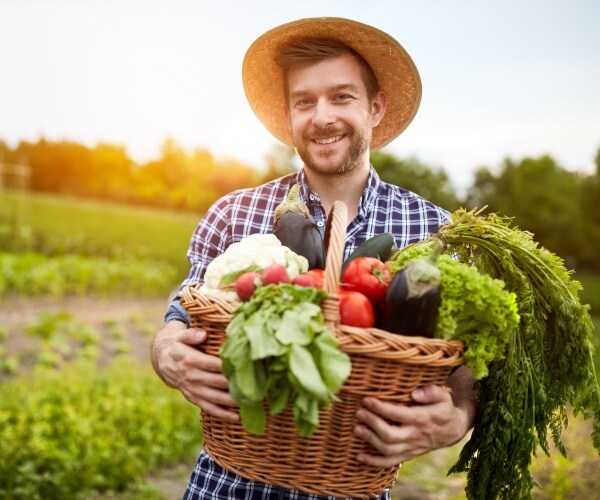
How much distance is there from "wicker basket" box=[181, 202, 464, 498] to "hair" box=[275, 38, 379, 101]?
86 cm

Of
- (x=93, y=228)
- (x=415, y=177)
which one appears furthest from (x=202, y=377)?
(x=93, y=228)

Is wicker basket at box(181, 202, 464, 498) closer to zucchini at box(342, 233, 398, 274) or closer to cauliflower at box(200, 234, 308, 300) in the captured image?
cauliflower at box(200, 234, 308, 300)

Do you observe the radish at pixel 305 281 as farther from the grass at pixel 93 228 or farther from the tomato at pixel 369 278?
the grass at pixel 93 228

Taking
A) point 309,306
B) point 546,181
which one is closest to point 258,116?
point 309,306

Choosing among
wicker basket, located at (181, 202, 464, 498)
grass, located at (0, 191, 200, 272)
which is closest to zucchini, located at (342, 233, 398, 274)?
wicker basket, located at (181, 202, 464, 498)

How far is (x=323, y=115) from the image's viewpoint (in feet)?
7.31

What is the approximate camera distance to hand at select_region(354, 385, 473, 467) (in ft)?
5.16

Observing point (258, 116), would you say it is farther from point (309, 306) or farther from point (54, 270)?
point (54, 270)

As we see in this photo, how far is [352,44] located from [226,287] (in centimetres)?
121

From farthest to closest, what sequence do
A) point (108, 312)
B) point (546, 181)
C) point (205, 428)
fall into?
point (546, 181) → point (108, 312) → point (205, 428)

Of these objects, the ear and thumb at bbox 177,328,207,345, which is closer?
thumb at bbox 177,328,207,345

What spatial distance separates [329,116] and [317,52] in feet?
0.92

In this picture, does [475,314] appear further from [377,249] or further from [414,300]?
[377,249]

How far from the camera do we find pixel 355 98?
2336 millimetres
